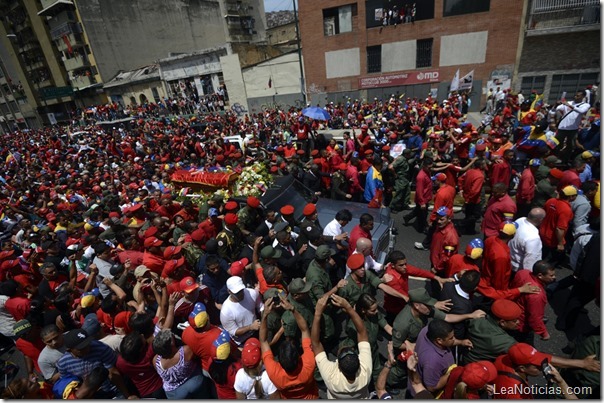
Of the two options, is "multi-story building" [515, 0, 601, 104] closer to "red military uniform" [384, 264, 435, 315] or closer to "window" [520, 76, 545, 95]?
"window" [520, 76, 545, 95]

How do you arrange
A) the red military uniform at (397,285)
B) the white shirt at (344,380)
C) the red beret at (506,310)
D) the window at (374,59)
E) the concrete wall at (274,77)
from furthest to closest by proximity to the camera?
the concrete wall at (274,77) < the window at (374,59) < the red military uniform at (397,285) < the red beret at (506,310) < the white shirt at (344,380)

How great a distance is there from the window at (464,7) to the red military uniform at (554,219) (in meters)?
22.4

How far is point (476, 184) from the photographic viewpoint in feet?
20.1

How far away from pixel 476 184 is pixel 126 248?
6.99 m

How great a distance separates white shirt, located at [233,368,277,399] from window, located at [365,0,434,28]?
26459 millimetres

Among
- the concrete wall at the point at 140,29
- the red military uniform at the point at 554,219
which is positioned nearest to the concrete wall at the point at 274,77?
the concrete wall at the point at 140,29

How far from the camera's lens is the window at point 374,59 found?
2408cm

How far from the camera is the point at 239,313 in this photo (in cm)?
364

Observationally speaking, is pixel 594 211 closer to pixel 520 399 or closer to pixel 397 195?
pixel 397 195

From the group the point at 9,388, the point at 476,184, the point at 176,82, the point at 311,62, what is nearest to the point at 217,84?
the point at 176,82

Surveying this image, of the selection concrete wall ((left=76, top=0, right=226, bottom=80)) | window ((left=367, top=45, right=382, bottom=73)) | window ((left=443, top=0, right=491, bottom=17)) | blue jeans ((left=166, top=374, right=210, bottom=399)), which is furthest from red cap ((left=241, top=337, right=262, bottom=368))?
concrete wall ((left=76, top=0, right=226, bottom=80))

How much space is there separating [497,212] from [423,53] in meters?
22.5

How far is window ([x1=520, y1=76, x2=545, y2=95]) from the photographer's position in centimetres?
1980

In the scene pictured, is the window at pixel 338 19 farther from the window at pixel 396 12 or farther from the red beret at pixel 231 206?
the red beret at pixel 231 206
